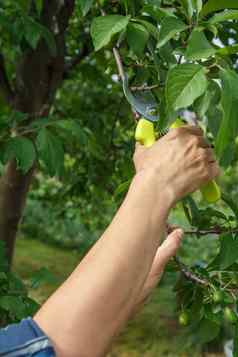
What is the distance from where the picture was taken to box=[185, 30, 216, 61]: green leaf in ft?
3.02

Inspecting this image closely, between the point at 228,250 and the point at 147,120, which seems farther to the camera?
the point at 228,250

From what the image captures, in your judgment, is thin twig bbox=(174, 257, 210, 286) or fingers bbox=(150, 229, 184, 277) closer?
fingers bbox=(150, 229, 184, 277)

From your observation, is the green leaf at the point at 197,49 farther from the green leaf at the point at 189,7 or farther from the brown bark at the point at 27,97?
the brown bark at the point at 27,97

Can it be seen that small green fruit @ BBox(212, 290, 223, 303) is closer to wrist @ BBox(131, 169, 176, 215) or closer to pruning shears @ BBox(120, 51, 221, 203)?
pruning shears @ BBox(120, 51, 221, 203)

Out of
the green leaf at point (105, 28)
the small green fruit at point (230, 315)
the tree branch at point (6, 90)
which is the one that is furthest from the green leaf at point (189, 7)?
the tree branch at point (6, 90)

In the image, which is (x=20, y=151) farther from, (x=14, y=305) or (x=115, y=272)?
(x=115, y=272)

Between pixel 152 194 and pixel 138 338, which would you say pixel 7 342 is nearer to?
pixel 152 194

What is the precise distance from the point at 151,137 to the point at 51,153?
0.75 metres

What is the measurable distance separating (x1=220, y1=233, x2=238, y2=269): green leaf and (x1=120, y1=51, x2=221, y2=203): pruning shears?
230 mm

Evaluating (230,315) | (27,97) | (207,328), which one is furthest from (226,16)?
(27,97)

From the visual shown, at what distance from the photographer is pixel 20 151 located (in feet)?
5.52

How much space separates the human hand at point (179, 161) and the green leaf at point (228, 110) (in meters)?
0.04

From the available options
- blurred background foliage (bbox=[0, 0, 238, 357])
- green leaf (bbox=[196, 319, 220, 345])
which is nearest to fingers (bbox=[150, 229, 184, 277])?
blurred background foliage (bbox=[0, 0, 238, 357])

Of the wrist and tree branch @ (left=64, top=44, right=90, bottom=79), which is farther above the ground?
the wrist
